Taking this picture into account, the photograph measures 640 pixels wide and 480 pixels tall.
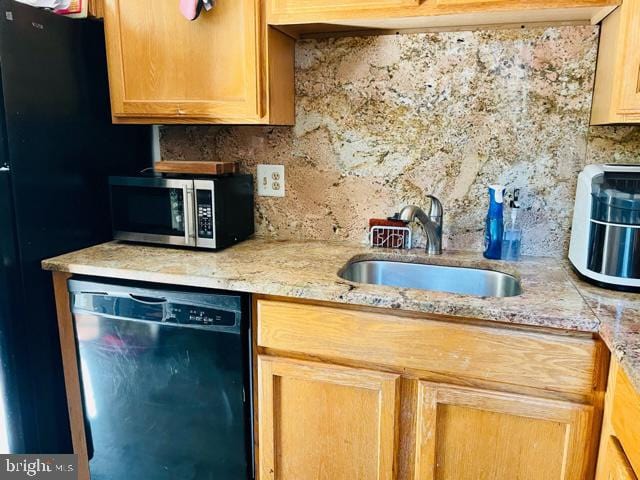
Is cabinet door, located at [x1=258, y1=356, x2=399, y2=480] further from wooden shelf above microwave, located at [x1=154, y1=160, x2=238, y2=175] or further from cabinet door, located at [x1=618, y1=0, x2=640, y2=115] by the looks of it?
cabinet door, located at [x1=618, y1=0, x2=640, y2=115]

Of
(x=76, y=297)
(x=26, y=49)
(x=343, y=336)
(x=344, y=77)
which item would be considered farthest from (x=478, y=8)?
(x=76, y=297)

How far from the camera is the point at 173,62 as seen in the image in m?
1.65

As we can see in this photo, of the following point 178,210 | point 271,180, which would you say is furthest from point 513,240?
point 178,210

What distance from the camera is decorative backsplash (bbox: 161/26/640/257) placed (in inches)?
62.5

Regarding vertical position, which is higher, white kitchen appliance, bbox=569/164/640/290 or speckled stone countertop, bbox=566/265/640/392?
white kitchen appliance, bbox=569/164/640/290

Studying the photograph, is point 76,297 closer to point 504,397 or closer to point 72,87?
point 72,87

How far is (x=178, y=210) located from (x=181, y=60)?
502mm

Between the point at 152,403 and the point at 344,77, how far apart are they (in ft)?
4.23

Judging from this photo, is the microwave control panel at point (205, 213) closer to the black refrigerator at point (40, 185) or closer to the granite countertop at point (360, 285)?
the granite countertop at point (360, 285)

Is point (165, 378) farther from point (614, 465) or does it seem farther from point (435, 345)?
point (614, 465)

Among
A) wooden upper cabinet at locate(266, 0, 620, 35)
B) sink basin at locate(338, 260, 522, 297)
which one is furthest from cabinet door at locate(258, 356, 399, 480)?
wooden upper cabinet at locate(266, 0, 620, 35)

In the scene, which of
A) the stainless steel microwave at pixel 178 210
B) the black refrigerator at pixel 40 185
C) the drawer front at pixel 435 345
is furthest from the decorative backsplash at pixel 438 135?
the drawer front at pixel 435 345

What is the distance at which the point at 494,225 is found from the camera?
1620 millimetres

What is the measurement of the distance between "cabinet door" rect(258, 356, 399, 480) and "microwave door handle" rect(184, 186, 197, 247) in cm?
53
